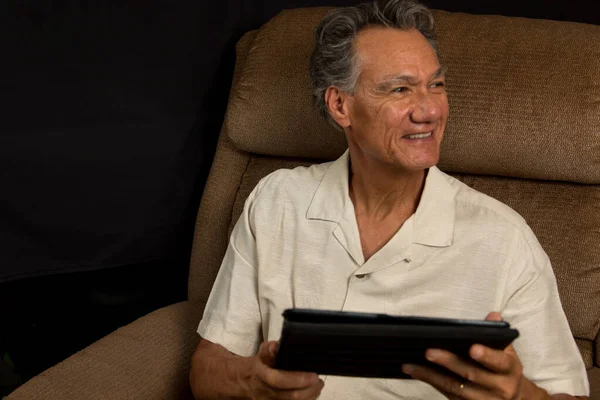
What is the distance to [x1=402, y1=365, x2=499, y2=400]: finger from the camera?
3.77ft

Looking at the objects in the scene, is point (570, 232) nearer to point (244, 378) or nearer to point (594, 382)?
point (594, 382)

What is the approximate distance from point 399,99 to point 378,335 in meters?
0.55

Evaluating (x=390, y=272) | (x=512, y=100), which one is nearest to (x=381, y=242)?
(x=390, y=272)

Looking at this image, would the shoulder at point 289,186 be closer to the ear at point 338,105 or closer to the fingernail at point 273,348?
the ear at point 338,105

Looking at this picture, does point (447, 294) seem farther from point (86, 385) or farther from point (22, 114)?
point (22, 114)

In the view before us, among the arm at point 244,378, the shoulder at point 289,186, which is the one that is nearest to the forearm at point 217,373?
the arm at point 244,378

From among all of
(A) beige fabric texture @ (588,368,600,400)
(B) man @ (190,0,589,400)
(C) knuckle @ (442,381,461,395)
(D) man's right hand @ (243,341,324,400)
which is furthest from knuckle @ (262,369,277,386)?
(A) beige fabric texture @ (588,368,600,400)

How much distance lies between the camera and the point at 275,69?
1857 millimetres

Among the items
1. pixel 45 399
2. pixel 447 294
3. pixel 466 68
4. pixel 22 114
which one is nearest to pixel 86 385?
pixel 45 399

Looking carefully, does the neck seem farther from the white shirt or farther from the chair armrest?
the chair armrest

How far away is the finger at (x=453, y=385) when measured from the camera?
115cm

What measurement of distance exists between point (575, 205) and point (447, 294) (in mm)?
379

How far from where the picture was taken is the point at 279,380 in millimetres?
1223

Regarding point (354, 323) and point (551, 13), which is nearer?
point (354, 323)
